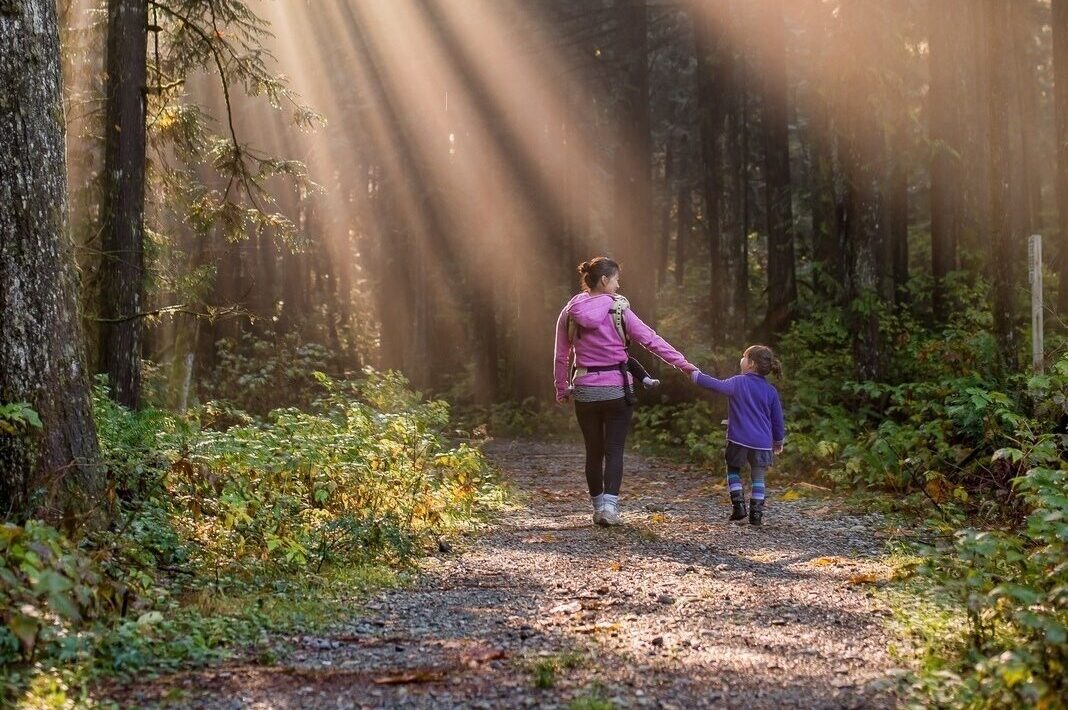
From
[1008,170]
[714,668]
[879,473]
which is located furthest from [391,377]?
[714,668]

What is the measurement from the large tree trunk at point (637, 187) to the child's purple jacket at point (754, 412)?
42.7 ft

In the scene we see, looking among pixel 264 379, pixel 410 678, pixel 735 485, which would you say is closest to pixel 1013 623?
pixel 410 678

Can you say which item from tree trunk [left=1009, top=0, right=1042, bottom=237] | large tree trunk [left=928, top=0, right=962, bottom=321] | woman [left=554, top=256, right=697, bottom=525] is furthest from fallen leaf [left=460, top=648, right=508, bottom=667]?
tree trunk [left=1009, top=0, right=1042, bottom=237]

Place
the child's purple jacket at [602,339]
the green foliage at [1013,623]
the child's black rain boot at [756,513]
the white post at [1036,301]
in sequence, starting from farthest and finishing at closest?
the white post at [1036,301], the child's black rain boot at [756,513], the child's purple jacket at [602,339], the green foliage at [1013,623]

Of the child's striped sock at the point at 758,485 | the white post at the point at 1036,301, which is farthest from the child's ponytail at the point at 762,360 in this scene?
the white post at the point at 1036,301

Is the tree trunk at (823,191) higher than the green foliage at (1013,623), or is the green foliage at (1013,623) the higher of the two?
the tree trunk at (823,191)

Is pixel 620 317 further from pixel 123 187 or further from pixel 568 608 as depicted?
pixel 123 187

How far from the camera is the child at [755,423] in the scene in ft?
32.2

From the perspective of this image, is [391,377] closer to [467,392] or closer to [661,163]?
[467,392]

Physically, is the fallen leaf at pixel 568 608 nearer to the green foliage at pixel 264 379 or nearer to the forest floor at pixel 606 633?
the forest floor at pixel 606 633

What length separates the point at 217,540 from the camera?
7.07m

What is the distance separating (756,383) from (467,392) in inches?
1011

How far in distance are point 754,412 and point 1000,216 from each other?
20.1 ft

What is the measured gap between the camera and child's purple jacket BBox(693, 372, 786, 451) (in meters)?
9.84
